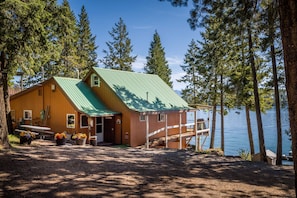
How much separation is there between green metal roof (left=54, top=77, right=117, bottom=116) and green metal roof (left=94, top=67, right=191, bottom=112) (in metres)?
1.51

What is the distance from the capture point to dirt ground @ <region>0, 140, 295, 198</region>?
5.92 m

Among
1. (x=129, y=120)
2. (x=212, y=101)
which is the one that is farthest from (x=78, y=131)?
(x=212, y=101)

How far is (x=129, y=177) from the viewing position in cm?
721

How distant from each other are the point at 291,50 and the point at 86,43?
34057 mm

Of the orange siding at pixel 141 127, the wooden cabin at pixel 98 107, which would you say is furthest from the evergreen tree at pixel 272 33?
the orange siding at pixel 141 127

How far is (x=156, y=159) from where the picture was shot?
1018cm

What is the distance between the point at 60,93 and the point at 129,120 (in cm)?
521

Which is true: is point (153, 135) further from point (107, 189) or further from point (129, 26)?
point (129, 26)

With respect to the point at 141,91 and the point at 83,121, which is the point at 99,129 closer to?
the point at 83,121

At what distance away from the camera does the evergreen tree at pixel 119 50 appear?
36.8 metres

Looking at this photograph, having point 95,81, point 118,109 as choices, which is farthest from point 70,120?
point 95,81

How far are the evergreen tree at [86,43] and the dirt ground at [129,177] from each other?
89.9 feet

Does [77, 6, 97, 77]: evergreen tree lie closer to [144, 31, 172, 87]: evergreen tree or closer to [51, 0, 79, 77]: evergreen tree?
[51, 0, 79, 77]: evergreen tree

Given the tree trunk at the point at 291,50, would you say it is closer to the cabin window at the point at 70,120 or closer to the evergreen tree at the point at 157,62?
the cabin window at the point at 70,120
